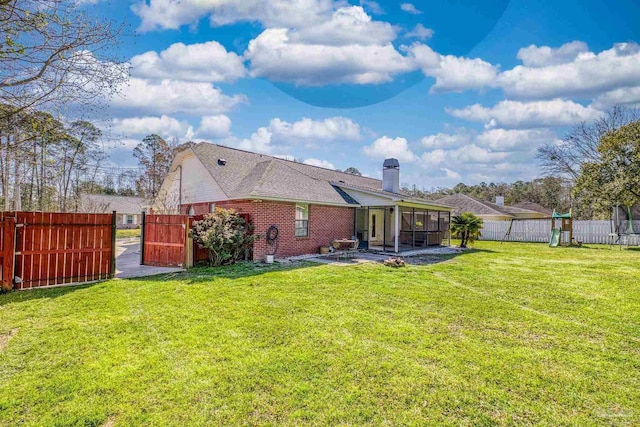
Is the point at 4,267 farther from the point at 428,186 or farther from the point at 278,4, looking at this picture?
the point at 428,186

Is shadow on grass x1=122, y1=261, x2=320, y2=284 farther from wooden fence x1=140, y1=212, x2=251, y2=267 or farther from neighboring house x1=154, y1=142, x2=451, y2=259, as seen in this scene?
neighboring house x1=154, y1=142, x2=451, y2=259

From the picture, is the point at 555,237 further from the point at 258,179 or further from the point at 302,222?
the point at 258,179

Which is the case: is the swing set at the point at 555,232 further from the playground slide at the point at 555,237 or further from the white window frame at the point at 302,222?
the white window frame at the point at 302,222

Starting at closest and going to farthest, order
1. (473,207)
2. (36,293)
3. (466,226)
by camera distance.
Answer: (36,293), (466,226), (473,207)

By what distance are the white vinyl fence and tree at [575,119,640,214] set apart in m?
1.45

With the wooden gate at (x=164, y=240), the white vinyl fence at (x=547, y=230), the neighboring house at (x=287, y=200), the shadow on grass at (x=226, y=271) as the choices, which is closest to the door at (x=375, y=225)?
the neighboring house at (x=287, y=200)

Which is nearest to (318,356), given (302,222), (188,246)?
(188,246)

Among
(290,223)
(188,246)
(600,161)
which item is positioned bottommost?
(188,246)

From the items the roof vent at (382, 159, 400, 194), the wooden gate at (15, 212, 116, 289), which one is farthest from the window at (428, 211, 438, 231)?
the wooden gate at (15, 212, 116, 289)

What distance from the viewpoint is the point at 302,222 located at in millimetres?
13414

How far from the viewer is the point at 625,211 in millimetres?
23812

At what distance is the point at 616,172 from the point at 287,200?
22515 millimetres

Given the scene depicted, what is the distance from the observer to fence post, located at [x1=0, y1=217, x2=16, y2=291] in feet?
22.2

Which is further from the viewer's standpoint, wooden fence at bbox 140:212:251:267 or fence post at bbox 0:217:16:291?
wooden fence at bbox 140:212:251:267
